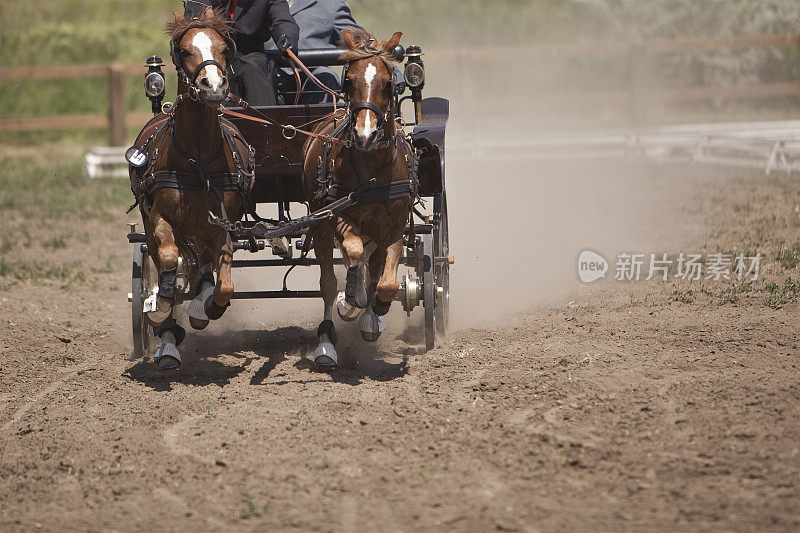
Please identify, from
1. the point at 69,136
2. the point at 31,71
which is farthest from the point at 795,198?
the point at 69,136

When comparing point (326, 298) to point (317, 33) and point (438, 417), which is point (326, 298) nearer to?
point (438, 417)

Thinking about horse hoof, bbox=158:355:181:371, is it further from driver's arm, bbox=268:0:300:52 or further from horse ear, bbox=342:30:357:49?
horse ear, bbox=342:30:357:49

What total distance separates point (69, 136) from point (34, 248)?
997 centimetres

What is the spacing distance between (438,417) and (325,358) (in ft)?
4.31

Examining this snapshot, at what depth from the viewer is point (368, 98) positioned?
546 centimetres

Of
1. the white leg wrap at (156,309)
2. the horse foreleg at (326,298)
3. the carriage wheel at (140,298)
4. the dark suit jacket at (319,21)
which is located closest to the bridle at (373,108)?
the horse foreleg at (326,298)

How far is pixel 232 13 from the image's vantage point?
272 inches

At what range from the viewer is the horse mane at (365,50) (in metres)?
5.58

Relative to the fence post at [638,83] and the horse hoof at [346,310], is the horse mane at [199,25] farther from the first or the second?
the fence post at [638,83]

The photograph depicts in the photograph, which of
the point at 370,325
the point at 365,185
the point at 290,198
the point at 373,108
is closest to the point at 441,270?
the point at 370,325

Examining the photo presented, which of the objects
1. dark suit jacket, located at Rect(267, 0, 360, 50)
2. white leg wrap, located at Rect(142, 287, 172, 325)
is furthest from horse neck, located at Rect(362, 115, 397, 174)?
dark suit jacket, located at Rect(267, 0, 360, 50)

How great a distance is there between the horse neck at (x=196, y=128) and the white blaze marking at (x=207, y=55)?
387 millimetres

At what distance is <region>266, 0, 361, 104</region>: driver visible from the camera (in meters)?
7.52

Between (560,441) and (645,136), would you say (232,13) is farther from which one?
(645,136)
